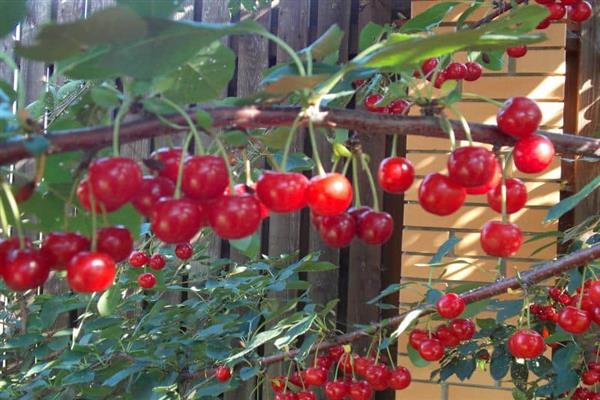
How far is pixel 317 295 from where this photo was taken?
3.24 m

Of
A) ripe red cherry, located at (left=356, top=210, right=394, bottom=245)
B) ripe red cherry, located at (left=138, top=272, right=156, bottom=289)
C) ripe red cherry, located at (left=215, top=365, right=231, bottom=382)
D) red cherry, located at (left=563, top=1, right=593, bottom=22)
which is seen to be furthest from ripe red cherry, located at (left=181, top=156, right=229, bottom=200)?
red cherry, located at (left=563, top=1, right=593, bottom=22)

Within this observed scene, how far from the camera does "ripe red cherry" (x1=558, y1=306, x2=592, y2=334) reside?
1.54 meters

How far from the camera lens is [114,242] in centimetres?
83

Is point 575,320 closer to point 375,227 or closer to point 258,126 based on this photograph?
point 375,227

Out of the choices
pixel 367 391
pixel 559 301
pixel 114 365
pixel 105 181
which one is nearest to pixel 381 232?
pixel 105 181

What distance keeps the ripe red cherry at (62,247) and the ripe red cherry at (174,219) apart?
0.33 feet

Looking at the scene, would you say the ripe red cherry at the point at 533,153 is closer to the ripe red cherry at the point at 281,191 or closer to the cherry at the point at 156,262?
the ripe red cherry at the point at 281,191

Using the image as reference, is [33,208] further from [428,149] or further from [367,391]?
[428,149]

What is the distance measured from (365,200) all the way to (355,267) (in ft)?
1.07

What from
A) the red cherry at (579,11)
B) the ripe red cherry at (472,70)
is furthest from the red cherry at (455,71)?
the red cherry at (579,11)

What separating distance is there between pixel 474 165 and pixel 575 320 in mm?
869

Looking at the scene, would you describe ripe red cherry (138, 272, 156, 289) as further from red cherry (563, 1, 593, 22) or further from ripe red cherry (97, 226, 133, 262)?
red cherry (563, 1, 593, 22)

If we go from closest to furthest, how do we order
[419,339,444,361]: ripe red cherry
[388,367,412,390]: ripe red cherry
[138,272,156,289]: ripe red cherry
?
1. [419,339,444,361]: ripe red cherry
2. [388,367,412,390]: ripe red cherry
3. [138,272,156,289]: ripe red cherry

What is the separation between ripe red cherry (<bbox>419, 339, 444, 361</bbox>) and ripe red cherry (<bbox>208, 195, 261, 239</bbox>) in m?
1.14
